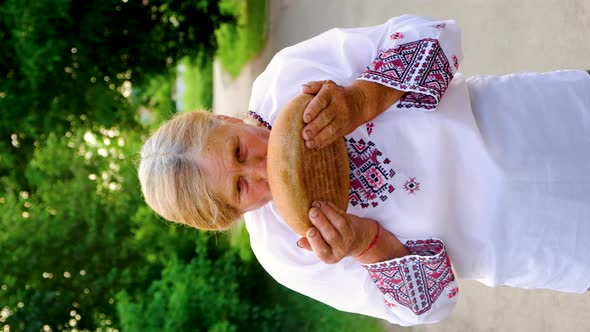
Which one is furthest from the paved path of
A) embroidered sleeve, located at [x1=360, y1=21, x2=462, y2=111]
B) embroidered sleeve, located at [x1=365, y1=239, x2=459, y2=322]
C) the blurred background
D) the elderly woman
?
Answer: embroidered sleeve, located at [x1=360, y1=21, x2=462, y2=111]

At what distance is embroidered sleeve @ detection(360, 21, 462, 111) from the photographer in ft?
4.58

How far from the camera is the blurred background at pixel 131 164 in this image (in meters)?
3.25

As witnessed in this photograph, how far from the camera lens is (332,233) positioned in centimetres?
132

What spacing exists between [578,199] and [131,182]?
17.4 ft

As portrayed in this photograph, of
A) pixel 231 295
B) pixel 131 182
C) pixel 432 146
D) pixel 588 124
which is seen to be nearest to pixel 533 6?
pixel 588 124

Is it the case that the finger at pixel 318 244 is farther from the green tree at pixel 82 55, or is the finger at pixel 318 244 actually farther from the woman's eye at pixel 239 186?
the green tree at pixel 82 55

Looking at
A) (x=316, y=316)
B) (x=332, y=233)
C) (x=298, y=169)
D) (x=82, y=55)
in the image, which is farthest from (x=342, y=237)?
(x=82, y=55)

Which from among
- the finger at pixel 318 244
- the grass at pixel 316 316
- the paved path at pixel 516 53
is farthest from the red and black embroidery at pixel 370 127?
the grass at pixel 316 316

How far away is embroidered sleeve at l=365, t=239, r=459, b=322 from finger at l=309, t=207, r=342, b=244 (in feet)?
0.75

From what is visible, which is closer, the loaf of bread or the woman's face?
the loaf of bread

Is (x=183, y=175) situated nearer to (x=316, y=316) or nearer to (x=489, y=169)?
(x=489, y=169)

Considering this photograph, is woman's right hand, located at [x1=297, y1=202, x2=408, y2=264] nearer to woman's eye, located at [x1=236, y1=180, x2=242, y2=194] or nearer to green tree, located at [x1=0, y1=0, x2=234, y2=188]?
woman's eye, located at [x1=236, y1=180, x2=242, y2=194]

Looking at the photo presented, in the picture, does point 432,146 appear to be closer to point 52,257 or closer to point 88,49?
point 52,257

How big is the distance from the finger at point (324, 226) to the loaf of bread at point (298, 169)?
2cm
